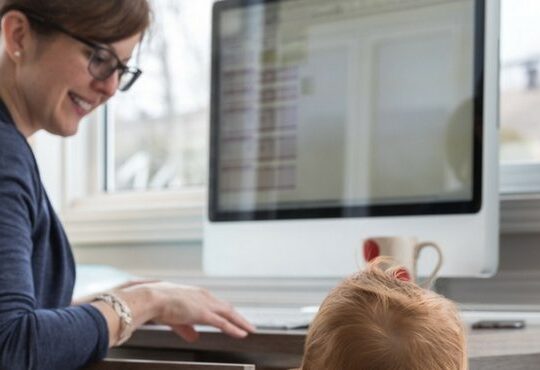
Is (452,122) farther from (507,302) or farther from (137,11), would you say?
(137,11)

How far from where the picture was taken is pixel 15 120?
1.24 m

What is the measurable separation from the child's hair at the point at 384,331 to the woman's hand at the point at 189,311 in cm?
32

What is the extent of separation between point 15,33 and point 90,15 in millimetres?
110

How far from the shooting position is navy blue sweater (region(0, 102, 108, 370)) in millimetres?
984

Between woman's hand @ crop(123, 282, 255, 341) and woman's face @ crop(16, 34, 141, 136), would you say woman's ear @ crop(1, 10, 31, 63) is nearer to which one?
woman's face @ crop(16, 34, 141, 136)

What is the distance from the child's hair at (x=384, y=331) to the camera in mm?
694

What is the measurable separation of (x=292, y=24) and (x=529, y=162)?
1.62ft

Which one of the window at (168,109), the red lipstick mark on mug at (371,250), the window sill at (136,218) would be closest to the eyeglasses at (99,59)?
the red lipstick mark on mug at (371,250)

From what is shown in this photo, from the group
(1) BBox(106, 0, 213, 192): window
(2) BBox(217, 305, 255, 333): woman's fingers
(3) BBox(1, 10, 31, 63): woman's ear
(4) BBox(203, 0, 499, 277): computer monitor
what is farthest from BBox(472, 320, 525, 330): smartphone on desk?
(1) BBox(106, 0, 213, 192): window

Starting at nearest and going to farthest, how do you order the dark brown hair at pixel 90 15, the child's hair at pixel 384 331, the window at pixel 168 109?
the child's hair at pixel 384 331
the dark brown hair at pixel 90 15
the window at pixel 168 109

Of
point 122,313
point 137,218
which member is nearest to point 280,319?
point 122,313

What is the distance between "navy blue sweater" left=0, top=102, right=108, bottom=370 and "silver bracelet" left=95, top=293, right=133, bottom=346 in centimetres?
3

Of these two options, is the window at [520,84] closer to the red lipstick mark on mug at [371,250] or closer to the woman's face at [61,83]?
the red lipstick mark on mug at [371,250]

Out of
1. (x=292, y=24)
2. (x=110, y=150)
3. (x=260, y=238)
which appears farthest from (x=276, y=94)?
(x=110, y=150)
